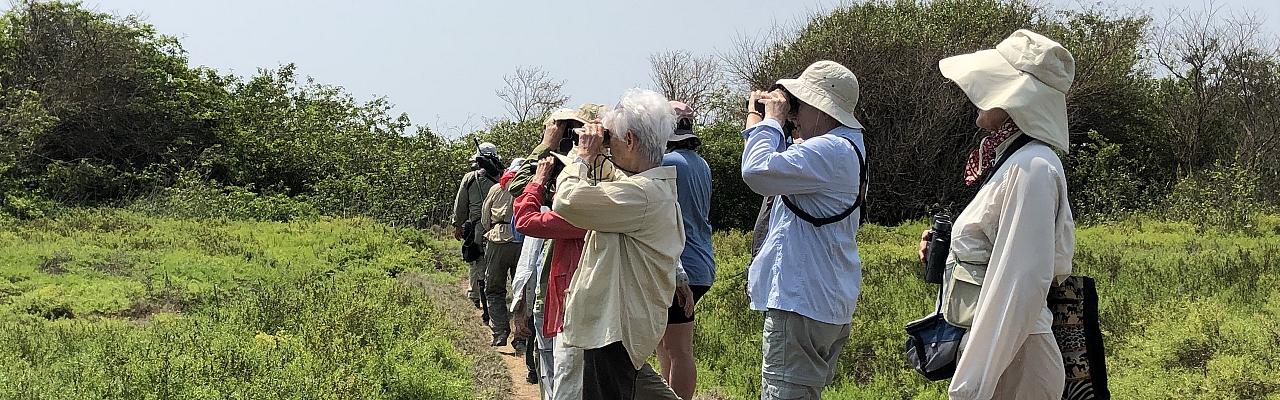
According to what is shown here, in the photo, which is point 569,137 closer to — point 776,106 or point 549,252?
point 549,252

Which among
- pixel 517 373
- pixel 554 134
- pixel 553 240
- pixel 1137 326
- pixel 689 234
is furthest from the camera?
pixel 517 373

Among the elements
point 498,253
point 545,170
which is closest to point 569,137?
point 545,170

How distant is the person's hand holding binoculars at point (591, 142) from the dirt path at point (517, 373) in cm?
329

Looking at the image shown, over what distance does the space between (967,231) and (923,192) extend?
69.4 feet

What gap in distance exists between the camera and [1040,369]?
3.02m

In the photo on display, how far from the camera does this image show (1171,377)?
239 inches

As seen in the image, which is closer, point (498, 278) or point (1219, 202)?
point (498, 278)

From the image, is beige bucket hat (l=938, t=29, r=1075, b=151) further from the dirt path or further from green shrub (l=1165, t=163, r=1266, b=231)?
green shrub (l=1165, t=163, r=1266, b=231)

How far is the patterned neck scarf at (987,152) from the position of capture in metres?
3.09

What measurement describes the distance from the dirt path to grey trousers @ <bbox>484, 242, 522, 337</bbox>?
21 centimetres

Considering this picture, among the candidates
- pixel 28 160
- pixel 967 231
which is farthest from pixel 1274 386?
pixel 28 160

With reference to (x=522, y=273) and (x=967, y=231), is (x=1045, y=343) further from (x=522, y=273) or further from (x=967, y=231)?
(x=522, y=273)

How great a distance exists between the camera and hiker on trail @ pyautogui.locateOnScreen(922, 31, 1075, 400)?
112 inches

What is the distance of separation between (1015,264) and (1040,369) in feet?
1.35
